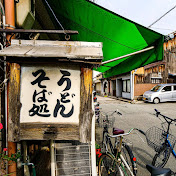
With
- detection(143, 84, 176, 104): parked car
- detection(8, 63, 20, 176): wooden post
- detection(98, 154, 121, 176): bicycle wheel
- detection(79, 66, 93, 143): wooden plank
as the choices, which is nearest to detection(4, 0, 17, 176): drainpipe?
detection(8, 63, 20, 176): wooden post

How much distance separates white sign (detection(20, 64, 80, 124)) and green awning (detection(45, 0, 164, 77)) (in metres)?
1.60

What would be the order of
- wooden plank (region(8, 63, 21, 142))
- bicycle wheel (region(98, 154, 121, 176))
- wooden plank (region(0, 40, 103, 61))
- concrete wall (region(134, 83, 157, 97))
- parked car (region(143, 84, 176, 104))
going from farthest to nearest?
concrete wall (region(134, 83, 157, 97)) < parked car (region(143, 84, 176, 104)) < bicycle wheel (region(98, 154, 121, 176)) < wooden plank (region(8, 63, 21, 142)) < wooden plank (region(0, 40, 103, 61))

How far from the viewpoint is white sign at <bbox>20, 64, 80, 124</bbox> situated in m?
1.63

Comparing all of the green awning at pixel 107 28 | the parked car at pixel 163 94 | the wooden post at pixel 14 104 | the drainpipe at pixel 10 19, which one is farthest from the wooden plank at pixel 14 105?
the parked car at pixel 163 94

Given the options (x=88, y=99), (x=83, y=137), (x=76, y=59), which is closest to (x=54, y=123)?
(x=83, y=137)

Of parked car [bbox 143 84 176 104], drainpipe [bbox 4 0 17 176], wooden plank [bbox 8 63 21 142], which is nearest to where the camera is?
wooden plank [bbox 8 63 21 142]

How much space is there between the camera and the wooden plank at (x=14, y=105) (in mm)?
1598

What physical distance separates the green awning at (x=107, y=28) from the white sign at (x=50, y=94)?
160cm

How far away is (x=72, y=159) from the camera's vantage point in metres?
2.28

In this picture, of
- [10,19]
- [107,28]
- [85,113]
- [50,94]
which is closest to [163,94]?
[107,28]

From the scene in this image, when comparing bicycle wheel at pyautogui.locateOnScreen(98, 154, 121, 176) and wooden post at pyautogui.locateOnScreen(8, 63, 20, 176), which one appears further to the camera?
bicycle wheel at pyautogui.locateOnScreen(98, 154, 121, 176)

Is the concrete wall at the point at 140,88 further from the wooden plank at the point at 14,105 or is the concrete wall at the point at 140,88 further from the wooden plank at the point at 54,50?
the wooden plank at the point at 14,105

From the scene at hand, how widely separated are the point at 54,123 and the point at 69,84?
540 mm

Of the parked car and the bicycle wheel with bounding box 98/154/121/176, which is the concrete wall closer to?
the parked car
